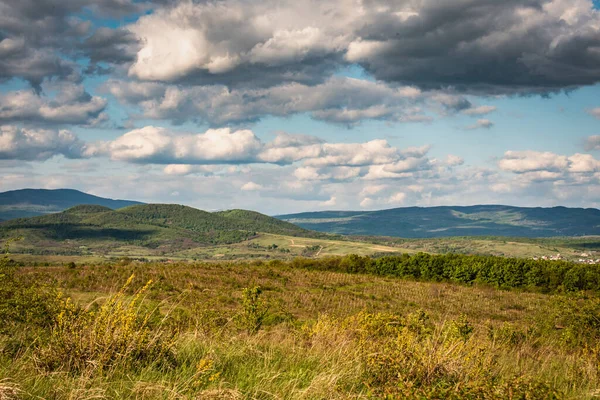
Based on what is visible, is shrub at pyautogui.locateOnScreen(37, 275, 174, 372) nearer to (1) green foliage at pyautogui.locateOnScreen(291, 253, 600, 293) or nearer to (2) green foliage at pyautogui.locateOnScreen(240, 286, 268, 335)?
(2) green foliage at pyautogui.locateOnScreen(240, 286, 268, 335)

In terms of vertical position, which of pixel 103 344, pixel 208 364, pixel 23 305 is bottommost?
pixel 208 364

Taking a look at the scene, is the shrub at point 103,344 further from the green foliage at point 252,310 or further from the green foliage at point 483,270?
the green foliage at point 483,270

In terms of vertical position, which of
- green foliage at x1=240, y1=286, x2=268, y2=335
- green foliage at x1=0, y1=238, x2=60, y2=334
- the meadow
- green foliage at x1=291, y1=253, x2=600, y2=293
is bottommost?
green foliage at x1=291, y1=253, x2=600, y2=293

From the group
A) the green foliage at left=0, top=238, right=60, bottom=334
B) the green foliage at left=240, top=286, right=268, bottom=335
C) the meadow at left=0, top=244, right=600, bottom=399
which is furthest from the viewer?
the green foliage at left=240, top=286, right=268, bottom=335

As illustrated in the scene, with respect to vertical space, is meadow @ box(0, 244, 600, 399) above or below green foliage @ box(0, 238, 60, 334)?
below

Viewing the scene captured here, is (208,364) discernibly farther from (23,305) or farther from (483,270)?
(483,270)

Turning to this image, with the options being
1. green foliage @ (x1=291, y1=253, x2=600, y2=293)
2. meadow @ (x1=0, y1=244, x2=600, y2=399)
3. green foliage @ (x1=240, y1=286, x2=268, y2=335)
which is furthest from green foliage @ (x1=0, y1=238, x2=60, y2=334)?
green foliage @ (x1=291, y1=253, x2=600, y2=293)

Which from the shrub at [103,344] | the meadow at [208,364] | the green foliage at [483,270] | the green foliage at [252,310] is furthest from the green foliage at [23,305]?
the green foliage at [483,270]

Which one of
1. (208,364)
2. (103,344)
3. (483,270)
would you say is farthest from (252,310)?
(483,270)

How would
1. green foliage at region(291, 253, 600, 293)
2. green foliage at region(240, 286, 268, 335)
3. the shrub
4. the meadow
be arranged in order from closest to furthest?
the meadow
the shrub
green foliage at region(240, 286, 268, 335)
green foliage at region(291, 253, 600, 293)

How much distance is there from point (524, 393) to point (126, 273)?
80.8 m

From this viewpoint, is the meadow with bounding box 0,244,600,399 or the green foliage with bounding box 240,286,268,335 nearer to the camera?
the meadow with bounding box 0,244,600,399

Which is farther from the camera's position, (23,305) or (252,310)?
(252,310)

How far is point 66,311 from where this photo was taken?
7.74 m
